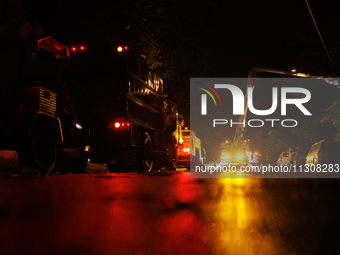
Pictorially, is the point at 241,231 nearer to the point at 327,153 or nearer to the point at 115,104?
the point at 115,104

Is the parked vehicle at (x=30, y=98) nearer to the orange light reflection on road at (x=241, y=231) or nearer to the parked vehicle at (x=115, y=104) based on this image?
the parked vehicle at (x=115, y=104)

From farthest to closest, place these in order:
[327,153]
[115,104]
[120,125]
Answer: [327,153] → [115,104] → [120,125]

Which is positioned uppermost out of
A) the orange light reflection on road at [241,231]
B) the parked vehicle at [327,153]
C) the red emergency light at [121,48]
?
the red emergency light at [121,48]

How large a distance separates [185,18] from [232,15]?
296 cm

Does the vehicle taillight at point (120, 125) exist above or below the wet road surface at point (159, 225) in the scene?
above

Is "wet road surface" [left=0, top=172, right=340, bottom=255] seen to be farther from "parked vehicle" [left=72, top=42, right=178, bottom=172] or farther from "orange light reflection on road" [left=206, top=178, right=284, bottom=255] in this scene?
"parked vehicle" [left=72, top=42, right=178, bottom=172]

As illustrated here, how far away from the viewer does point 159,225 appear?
3.02 metres

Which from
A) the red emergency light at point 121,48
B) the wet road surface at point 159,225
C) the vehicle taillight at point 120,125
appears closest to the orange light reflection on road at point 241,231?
the wet road surface at point 159,225

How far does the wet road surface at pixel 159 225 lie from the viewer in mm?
2324

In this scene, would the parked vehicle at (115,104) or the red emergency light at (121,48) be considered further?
the red emergency light at (121,48)

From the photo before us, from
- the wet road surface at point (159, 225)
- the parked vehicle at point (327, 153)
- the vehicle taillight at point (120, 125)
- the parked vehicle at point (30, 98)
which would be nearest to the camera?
the wet road surface at point (159, 225)

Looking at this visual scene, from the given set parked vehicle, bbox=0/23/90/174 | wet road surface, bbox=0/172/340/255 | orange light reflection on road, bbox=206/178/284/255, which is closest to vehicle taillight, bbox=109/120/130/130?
parked vehicle, bbox=0/23/90/174

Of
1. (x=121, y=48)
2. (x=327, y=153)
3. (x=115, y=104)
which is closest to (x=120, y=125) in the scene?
(x=115, y=104)

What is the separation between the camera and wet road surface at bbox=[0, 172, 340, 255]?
2324 mm
